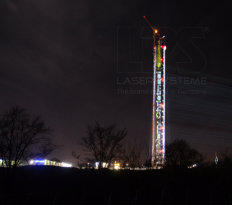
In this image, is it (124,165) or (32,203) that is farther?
(124,165)

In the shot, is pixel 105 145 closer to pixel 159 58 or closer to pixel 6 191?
pixel 6 191

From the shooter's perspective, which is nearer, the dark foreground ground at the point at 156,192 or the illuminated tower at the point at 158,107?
the dark foreground ground at the point at 156,192

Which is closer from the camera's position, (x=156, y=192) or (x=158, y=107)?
(x=156, y=192)

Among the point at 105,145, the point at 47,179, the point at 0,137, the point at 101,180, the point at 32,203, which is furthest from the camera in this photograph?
the point at 105,145

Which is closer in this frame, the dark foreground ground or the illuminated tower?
→ the dark foreground ground

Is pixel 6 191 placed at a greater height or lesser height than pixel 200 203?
lesser

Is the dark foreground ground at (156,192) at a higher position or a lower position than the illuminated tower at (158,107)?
lower

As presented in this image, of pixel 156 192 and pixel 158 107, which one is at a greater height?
pixel 158 107

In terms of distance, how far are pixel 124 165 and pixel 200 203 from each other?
59.5 feet

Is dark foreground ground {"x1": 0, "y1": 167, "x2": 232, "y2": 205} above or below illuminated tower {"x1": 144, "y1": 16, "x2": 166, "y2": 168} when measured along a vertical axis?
below

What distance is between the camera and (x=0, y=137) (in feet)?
93.7

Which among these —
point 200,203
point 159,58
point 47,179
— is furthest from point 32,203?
point 159,58

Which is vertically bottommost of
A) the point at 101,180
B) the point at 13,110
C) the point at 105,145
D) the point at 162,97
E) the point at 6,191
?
the point at 6,191

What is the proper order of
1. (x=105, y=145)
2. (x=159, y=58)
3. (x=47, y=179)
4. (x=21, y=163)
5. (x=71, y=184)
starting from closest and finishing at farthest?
(x=71, y=184), (x=47, y=179), (x=21, y=163), (x=105, y=145), (x=159, y=58)
